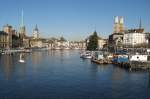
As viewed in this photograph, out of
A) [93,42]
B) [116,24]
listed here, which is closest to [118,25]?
[116,24]

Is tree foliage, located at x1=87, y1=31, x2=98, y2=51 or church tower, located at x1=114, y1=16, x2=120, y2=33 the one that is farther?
church tower, located at x1=114, y1=16, x2=120, y2=33

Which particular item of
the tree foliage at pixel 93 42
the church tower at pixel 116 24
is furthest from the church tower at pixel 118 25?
the tree foliage at pixel 93 42

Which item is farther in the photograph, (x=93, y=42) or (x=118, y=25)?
(x=118, y=25)

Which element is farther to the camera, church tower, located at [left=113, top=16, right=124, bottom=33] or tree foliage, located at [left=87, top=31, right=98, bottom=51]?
church tower, located at [left=113, top=16, right=124, bottom=33]

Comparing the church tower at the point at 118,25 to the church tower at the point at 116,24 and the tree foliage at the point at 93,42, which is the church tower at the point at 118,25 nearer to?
the church tower at the point at 116,24

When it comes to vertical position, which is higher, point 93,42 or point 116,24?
point 116,24

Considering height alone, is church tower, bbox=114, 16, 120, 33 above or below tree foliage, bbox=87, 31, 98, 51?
above

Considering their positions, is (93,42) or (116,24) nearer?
(93,42)

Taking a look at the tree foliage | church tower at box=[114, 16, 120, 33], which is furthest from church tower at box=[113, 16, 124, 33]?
the tree foliage

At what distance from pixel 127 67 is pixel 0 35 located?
12283 cm

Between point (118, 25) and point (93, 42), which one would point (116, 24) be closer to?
point (118, 25)

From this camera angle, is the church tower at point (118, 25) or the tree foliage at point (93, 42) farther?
the church tower at point (118, 25)

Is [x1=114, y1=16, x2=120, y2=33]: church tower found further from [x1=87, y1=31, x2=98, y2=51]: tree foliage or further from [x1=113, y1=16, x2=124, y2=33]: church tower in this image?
[x1=87, y1=31, x2=98, y2=51]: tree foliage

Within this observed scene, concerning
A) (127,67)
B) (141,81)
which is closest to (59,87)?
(141,81)
